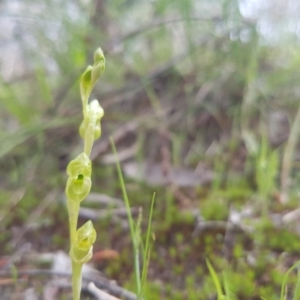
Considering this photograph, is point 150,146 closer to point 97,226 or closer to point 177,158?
point 177,158

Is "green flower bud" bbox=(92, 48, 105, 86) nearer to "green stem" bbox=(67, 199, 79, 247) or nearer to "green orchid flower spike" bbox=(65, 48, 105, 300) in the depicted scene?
"green orchid flower spike" bbox=(65, 48, 105, 300)

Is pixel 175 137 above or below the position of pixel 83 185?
above

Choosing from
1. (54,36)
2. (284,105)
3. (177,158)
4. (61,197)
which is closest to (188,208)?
(177,158)

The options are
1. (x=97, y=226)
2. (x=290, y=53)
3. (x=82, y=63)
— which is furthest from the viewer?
(x=290, y=53)

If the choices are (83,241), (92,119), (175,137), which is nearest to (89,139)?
(92,119)

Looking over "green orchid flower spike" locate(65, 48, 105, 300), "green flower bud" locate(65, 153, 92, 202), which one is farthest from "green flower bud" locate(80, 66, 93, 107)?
"green flower bud" locate(65, 153, 92, 202)

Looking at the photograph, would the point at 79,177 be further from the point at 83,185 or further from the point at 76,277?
the point at 76,277
